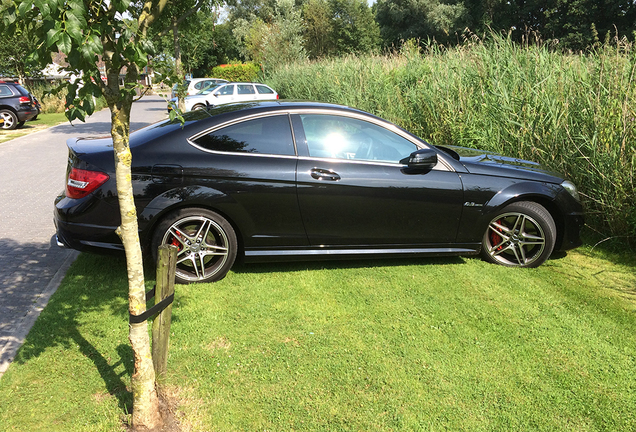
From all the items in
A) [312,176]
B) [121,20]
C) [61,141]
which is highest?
[121,20]

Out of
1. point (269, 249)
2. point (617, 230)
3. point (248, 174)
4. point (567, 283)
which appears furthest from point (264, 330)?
point (617, 230)

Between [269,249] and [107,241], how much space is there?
146cm

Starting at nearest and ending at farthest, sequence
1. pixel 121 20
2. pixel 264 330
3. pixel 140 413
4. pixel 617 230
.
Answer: pixel 121 20 < pixel 140 413 < pixel 264 330 < pixel 617 230

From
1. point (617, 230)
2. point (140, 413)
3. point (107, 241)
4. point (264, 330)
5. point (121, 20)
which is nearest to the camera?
point (121, 20)

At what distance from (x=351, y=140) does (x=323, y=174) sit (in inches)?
20.6

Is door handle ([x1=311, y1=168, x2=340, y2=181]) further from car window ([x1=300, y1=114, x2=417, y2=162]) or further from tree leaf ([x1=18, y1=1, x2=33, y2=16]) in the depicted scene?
tree leaf ([x1=18, y1=1, x2=33, y2=16])

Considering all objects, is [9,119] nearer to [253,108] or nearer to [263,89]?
[263,89]

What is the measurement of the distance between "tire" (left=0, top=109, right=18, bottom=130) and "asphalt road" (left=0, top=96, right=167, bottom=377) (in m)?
8.45

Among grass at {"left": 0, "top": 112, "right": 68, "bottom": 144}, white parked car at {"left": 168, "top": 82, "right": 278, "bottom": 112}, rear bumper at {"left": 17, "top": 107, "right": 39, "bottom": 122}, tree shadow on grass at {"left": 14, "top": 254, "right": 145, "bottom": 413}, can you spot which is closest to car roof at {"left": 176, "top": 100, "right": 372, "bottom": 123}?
tree shadow on grass at {"left": 14, "top": 254, "right": 145, "bottom": 413}

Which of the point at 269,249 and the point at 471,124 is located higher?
the point at 471,124

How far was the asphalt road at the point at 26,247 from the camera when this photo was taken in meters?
4.17

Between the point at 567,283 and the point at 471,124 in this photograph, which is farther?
the point at 471,124

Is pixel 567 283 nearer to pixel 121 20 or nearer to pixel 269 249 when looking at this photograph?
pixel 269 249

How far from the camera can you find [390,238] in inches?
200
